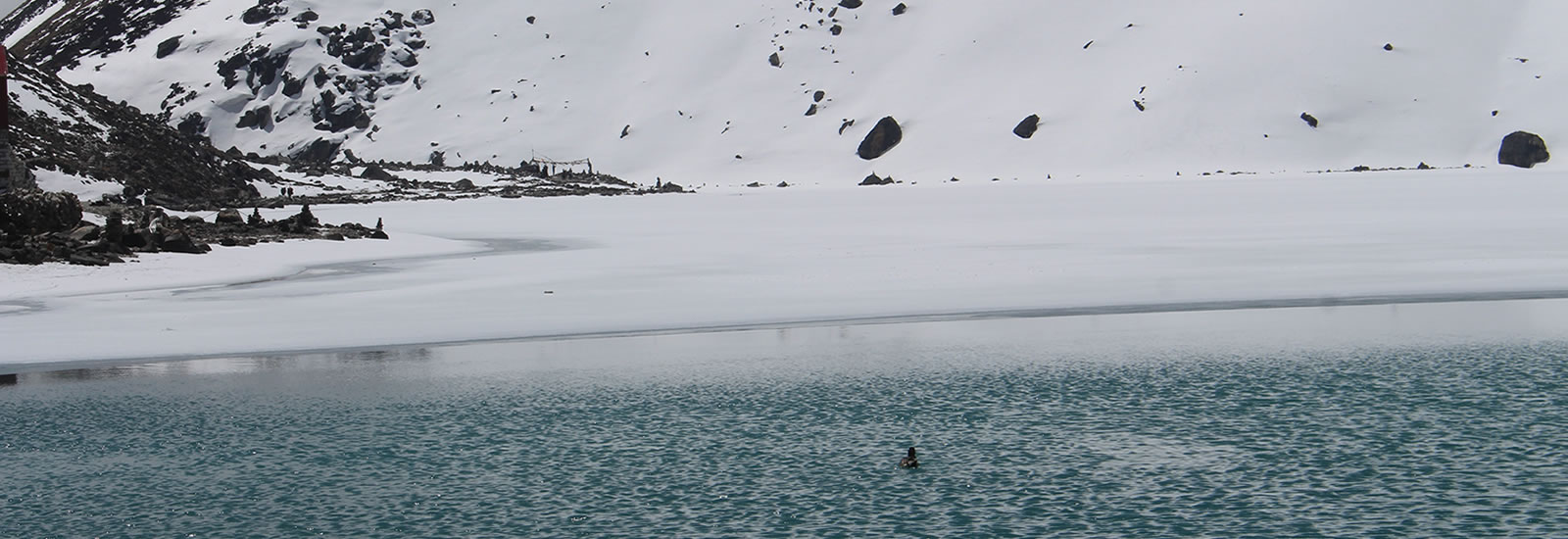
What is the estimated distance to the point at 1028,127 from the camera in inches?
6078

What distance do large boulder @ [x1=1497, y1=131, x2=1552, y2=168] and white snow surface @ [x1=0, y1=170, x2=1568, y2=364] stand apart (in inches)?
2837

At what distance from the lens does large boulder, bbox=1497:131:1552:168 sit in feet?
425

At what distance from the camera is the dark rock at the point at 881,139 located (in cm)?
15750

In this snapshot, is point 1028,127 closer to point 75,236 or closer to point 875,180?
point 875,180

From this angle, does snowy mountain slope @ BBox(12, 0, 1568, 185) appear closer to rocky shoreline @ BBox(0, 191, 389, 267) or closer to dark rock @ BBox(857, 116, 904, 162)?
→ dark rock @ BBox(857, 116, 904, 162)

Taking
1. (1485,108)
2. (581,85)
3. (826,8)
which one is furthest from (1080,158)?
(581,85)

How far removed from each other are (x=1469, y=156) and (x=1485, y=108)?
11250 mm

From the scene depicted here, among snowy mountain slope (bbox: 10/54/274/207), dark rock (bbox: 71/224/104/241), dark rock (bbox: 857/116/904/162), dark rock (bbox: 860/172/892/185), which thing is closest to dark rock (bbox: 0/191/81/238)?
dark rock (bbox: 71/224/104/241)

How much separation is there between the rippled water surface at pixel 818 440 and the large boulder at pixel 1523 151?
389ft

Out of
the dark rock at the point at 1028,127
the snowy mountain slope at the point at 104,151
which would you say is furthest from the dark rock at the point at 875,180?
the snowy mountain slope at the point at 104,151

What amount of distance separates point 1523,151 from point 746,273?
11548 centimetres

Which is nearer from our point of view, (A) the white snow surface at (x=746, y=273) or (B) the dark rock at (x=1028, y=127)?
(A) the white snow surface at (x=746, y=273)

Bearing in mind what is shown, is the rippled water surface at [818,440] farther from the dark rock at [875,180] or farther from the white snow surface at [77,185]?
the dark rock at [875,180]

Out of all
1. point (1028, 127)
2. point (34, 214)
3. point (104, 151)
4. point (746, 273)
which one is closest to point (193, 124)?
point (1028, 127)
